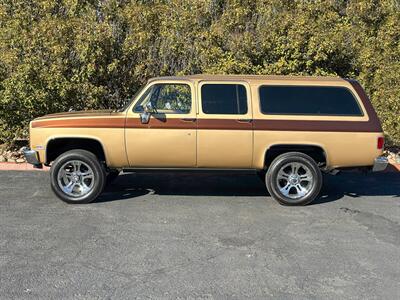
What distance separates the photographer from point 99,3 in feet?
38.0

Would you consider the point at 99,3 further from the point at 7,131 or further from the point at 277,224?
the point at 277,224

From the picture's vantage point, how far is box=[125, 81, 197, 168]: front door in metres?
7.05

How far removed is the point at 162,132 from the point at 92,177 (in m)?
1.19

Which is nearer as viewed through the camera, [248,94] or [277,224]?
[277,224]

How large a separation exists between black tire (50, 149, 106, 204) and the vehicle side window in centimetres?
97

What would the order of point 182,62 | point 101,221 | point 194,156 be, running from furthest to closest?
point 182,62 < point 194,156 < point 101,221

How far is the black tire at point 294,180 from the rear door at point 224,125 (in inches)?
15.8

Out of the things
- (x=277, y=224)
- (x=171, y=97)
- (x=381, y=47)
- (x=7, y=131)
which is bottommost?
(x=277, y=224)

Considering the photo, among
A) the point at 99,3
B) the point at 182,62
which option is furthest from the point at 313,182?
the point at 99,3

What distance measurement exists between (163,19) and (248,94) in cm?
494

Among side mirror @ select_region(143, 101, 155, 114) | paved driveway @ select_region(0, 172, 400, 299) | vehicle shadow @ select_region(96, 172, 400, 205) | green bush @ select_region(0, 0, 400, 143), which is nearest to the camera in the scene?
paved driveway @ select_region(0, 172, 400, 299)

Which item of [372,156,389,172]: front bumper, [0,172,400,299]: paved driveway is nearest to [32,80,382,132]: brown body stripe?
[372,156,389,172]: front bumper

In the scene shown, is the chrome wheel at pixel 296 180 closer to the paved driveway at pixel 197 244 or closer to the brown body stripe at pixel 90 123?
the paved driveway at pixel 197 244

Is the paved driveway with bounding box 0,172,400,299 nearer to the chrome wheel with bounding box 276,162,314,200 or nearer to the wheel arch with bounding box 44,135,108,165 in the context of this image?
the chrome wheel with bounding box 276,162,314,200
